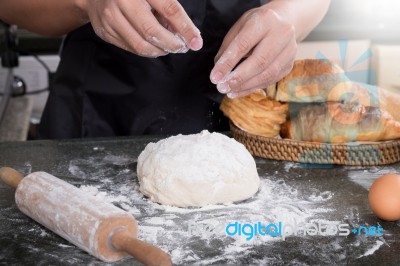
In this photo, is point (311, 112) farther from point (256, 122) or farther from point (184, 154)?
point (184, 154)

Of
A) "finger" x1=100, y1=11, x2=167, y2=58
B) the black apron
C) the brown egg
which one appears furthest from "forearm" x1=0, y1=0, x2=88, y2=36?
the brown egg

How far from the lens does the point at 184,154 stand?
4.03 feet

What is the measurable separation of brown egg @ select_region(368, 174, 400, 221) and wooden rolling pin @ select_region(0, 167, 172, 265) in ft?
1.52

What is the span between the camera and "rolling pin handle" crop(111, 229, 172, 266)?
2.71 ft

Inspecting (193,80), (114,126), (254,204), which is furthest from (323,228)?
(114,126)

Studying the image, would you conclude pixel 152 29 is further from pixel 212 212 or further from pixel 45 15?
pixel 45 15

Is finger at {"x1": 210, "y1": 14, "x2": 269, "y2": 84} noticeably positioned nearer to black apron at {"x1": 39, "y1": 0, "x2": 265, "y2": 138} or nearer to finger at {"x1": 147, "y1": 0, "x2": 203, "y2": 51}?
finger at {"x1": 147, "y1": 0, "x2": 203, "y2": 51}

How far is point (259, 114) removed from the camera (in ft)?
4.77

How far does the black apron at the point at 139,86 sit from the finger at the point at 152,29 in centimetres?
40

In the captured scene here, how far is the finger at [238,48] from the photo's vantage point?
128 cm

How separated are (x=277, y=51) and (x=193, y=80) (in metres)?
0.38

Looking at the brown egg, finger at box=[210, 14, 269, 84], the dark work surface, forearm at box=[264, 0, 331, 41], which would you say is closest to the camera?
the dark work surface

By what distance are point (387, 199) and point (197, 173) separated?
38cm

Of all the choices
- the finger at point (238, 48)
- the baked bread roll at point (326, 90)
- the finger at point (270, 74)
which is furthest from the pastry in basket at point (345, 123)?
the finger at point (238, 48)
